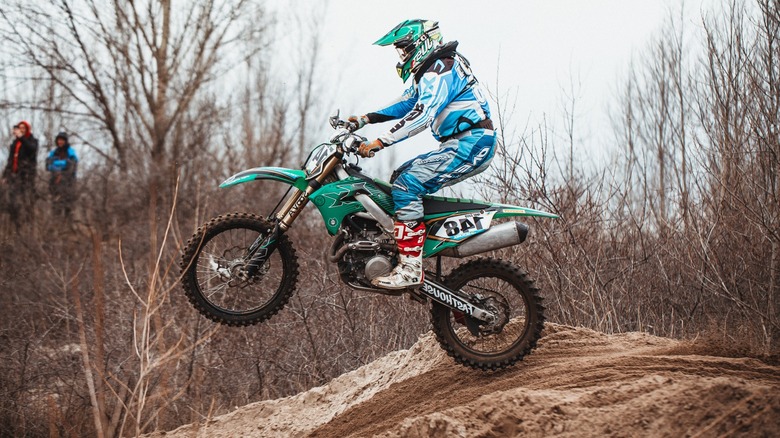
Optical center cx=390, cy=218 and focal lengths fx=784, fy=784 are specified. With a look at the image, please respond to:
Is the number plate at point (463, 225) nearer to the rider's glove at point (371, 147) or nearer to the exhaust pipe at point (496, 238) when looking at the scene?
the exhaust pipe at point (496, 238)

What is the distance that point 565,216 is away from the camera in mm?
9953

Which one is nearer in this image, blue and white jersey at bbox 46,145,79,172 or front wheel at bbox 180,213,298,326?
front wheel at bbox 180,213,298,326

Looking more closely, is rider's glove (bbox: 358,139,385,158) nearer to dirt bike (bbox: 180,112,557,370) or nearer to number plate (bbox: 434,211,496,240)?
dirt bike (bbox: 180,112,557,370)

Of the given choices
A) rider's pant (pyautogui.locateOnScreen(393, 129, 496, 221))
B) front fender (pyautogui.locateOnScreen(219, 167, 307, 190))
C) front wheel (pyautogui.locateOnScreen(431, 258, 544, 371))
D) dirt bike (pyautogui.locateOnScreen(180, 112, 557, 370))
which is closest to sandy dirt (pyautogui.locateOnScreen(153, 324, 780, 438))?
front wheel (pyautogui.locateOnScreen(431, 258, 544, 371))

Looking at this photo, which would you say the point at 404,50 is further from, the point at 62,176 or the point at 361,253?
the point at 62,176

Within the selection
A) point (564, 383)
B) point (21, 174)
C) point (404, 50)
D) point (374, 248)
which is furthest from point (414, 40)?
point (21, 174)

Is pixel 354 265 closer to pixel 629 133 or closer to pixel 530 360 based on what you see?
pixel 530 360

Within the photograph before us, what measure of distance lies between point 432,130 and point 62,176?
12871 mm

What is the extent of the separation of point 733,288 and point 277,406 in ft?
21.7

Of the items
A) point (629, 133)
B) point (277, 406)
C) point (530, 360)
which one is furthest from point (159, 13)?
point (530, 360)

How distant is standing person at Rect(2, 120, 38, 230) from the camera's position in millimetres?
16219

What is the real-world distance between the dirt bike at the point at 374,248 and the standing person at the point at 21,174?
11780mm

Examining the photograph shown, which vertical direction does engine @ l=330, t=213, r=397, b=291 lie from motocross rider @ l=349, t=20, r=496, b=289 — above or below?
below

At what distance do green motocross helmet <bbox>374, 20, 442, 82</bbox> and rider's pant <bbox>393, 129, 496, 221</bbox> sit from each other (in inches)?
25.9
